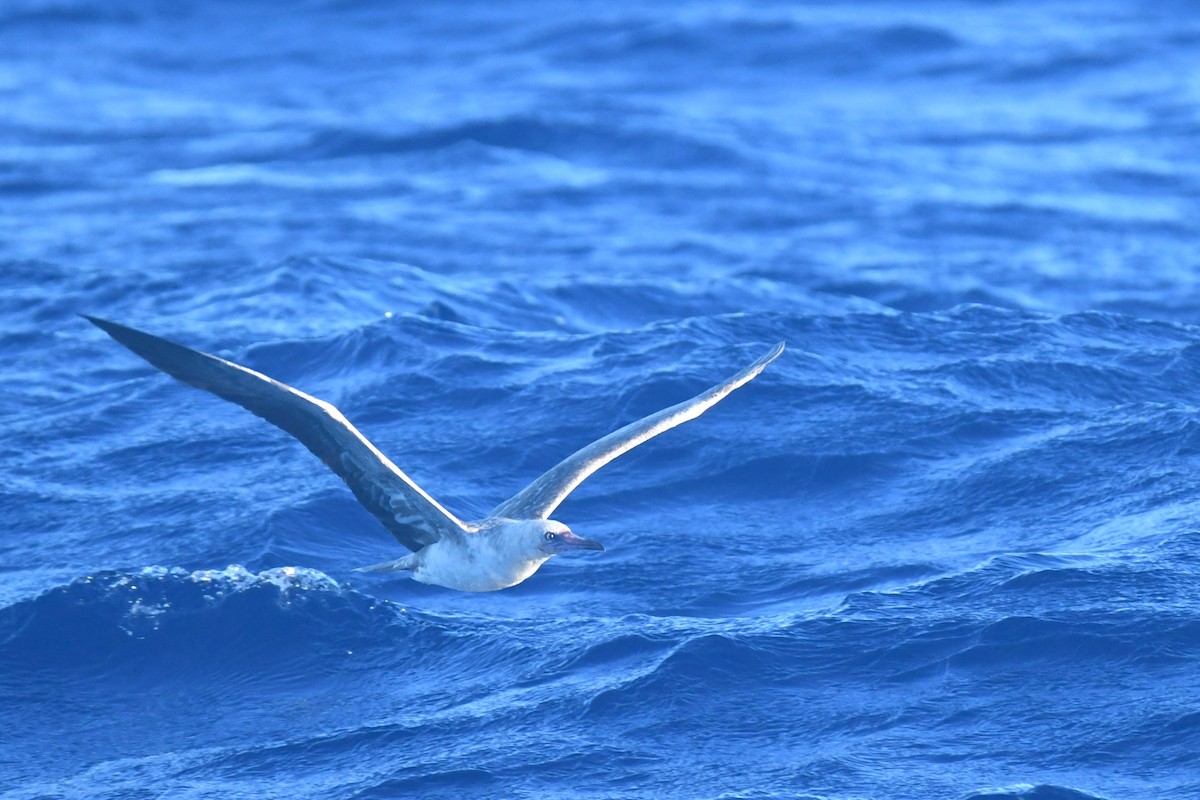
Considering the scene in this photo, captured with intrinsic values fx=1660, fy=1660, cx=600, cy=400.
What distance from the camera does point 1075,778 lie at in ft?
33.7

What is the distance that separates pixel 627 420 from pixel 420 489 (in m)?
6.00

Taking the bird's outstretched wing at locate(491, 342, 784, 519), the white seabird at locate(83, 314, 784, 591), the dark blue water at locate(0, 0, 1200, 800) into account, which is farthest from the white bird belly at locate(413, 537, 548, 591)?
the dark blue water at locate(0, 0, 1200, 800)

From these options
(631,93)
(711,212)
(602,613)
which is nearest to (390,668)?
(602,613)

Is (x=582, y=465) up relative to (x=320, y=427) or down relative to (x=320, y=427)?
down

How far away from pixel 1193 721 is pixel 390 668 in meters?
5.61

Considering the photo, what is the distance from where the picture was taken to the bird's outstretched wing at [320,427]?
29.6ft

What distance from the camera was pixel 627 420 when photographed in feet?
53.5

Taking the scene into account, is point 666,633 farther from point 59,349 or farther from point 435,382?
point 59,349

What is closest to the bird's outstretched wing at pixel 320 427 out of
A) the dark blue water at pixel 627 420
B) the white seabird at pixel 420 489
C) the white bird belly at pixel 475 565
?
the white seabird at pixel 420 489

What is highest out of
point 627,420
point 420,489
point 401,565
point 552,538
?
point 420,489

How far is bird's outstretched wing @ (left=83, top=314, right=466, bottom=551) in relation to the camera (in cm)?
903

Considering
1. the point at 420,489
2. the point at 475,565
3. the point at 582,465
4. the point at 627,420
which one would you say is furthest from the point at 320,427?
the point at 627,420

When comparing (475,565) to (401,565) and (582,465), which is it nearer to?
(401,565)

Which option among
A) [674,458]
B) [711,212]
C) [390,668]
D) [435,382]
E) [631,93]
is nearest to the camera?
[390,668]
